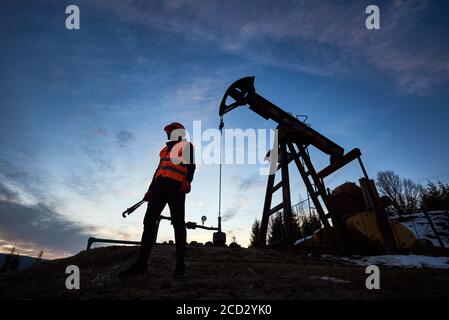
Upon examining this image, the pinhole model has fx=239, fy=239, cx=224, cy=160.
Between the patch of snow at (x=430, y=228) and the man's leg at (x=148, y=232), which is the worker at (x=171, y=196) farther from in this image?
the patch of snow at (x=430, y=228)

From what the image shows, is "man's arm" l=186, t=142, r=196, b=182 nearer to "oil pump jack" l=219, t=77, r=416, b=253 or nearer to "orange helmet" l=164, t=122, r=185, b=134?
"orange helmet" l=164, t=122, r=185, b=134

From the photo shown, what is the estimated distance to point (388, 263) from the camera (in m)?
4.46

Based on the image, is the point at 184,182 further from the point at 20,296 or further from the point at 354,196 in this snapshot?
the point at 354,196

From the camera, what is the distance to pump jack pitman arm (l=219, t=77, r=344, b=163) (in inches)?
295

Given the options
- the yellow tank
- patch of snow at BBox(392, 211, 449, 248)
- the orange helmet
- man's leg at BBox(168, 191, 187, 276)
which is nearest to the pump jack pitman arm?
the yellow tank

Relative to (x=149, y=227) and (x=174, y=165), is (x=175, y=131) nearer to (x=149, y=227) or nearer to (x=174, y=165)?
(x=174, y=165)

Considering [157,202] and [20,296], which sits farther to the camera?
[157,202]

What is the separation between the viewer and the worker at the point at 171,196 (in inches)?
101

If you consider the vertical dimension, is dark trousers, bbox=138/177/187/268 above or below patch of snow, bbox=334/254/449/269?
above

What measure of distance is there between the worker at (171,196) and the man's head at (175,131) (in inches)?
5.9

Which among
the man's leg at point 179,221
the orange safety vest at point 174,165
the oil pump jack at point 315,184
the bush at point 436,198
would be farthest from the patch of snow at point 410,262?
the bush at point 436,198

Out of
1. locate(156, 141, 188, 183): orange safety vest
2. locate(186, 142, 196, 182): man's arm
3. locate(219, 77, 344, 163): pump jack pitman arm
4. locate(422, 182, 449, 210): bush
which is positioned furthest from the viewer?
locate(422, 182, 449, 210): bush
